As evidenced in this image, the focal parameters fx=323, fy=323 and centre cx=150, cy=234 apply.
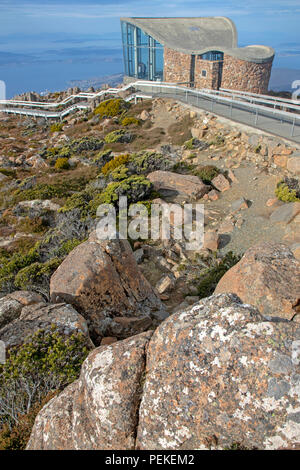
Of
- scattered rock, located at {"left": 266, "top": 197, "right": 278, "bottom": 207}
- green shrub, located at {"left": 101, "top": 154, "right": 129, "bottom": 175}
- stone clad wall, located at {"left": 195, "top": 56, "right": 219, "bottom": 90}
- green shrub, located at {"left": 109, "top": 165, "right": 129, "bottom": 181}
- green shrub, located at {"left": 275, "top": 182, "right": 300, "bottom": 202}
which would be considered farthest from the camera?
stone clad wall, located at {"left": 195, "top": 56, "right": 219, "bottom": 90}

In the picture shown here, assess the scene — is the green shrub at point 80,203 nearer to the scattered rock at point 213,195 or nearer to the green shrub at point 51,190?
the green shrub at point 51,190

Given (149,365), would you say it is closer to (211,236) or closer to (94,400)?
(94,400)

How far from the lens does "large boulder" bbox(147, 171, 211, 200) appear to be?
40.9 ft

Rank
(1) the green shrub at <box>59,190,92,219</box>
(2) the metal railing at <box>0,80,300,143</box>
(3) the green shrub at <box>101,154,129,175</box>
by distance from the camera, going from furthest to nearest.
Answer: (3) the green shrub at <box>101,154,129,175</box>
(2) the metal railing at <box>0,80,300,143</box>
(1) the green shrub at <box>59,190,92,219</box>

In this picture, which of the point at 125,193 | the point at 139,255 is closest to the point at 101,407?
the point at 139,255

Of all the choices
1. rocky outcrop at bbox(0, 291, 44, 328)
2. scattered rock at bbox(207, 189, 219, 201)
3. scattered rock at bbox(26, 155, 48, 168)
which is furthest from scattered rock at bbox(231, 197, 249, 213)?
scattered rock at bbox(26, 155, 48, 168)

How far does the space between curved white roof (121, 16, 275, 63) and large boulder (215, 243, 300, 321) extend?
24.5 m

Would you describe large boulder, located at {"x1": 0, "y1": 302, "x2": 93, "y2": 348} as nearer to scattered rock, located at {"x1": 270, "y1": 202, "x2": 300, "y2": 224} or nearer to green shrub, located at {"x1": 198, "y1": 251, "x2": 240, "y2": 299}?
green shrub, located at {"x1": 198, "y1": 251, "x2": 240, "y2": 299}

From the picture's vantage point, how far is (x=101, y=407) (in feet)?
9.25

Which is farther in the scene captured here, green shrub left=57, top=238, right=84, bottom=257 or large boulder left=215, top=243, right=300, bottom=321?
green shrub left=57, top=238, right=84, bottom=257

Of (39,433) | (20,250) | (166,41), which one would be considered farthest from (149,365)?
(166,41)

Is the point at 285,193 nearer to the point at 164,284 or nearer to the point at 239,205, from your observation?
the point at 239,205

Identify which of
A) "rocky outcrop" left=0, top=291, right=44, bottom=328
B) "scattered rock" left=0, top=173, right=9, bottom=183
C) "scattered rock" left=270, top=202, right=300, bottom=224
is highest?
"rocky outcrop" left=0, top=291, right=44, bottom=328

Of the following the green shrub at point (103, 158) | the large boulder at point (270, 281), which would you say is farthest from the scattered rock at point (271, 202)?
the green shrub at point (103, 158)
